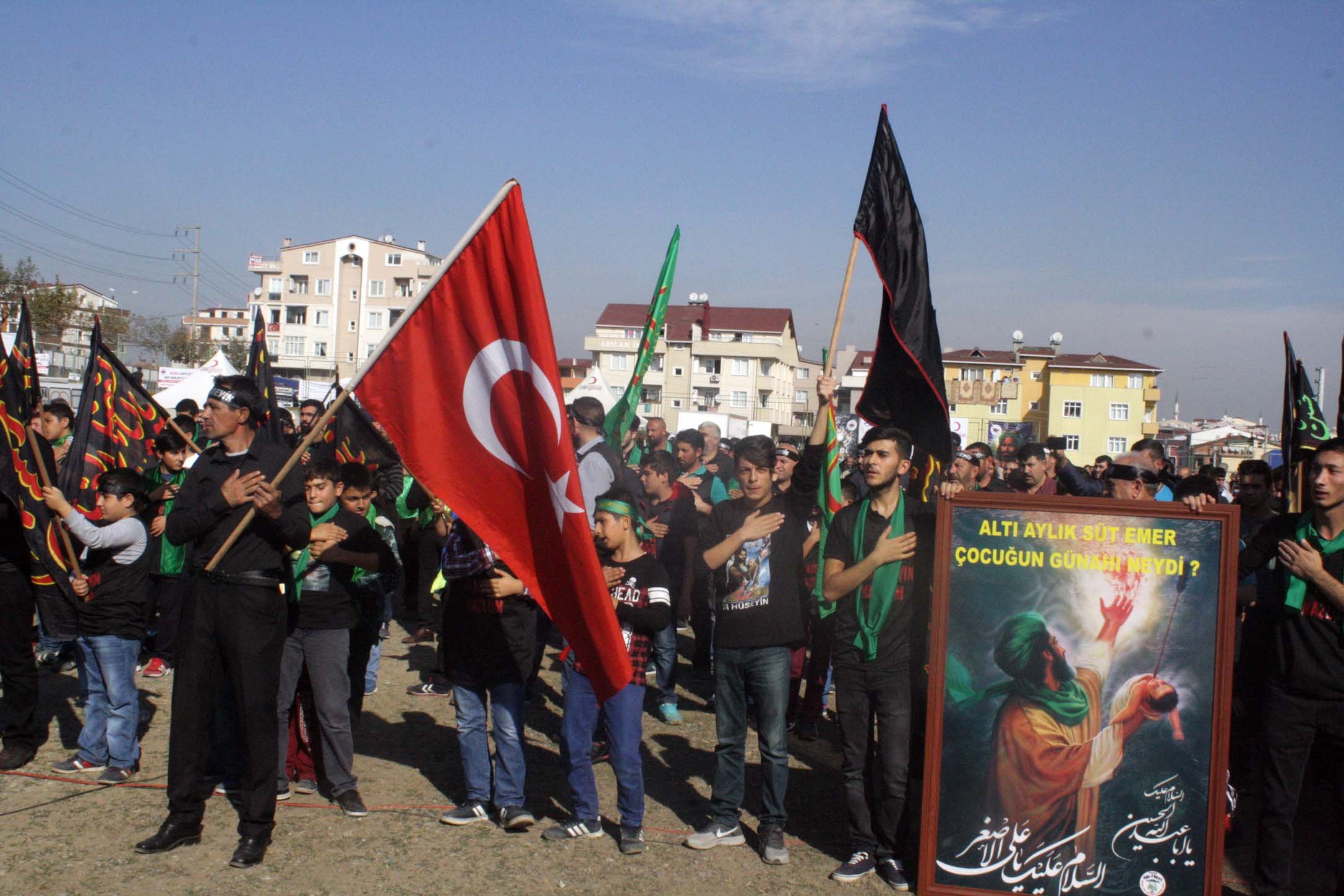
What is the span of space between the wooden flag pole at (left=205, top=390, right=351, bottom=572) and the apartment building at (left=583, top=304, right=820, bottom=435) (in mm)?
68351

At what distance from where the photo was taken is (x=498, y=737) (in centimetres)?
564

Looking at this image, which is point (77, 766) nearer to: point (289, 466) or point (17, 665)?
point (17, 665)

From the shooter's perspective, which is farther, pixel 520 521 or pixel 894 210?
pixel 894 210

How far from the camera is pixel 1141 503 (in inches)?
188

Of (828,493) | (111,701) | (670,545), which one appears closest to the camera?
(828,493)

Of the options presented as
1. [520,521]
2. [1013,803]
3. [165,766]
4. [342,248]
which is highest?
[342,248]

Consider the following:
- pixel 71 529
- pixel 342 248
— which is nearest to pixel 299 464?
pixel 71 529

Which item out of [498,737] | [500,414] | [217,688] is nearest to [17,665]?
[217,688]

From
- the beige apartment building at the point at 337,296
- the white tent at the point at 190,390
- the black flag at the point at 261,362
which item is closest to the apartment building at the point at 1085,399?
the beige apartment building at the point at 337,296

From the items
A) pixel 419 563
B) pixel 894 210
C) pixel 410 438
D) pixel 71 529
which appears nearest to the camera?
pixel 410 438

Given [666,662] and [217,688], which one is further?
[666,662]

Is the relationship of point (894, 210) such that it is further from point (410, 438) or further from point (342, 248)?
point (342, 248)

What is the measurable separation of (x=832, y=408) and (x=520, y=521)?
1972mm

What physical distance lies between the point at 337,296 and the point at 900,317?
90.6 meters
